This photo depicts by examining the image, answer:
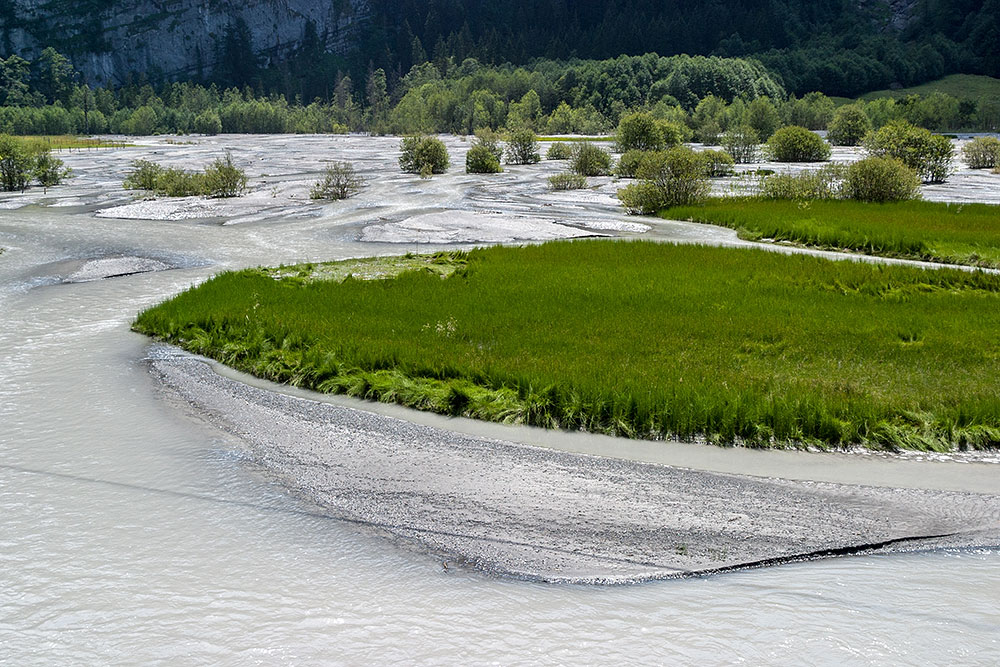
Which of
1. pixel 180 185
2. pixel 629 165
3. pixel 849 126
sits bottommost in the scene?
pixel 180 185

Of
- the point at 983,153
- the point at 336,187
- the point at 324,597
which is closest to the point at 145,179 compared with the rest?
the point at 336,187

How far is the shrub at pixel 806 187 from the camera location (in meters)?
37.8

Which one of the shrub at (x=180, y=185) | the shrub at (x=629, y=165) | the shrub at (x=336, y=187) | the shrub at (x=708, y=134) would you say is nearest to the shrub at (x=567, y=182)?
the shrub at (x=629, y=165)

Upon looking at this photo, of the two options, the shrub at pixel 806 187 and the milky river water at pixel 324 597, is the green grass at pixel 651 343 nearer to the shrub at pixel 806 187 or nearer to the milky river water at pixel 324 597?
the milky river water at pixel 324 597

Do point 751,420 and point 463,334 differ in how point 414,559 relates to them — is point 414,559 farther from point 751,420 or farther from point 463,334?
point 463,334

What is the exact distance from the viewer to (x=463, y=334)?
585 inches

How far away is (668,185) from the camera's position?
3706 centimetres

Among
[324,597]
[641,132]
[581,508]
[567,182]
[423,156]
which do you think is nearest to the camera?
[324,597]

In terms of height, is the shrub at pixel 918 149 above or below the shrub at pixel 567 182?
above

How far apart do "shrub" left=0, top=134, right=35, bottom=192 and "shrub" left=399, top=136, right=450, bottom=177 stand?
2505 cm

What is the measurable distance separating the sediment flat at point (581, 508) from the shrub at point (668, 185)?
27762 mm

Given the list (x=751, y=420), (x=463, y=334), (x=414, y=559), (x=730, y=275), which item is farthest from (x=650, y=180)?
(x=414, y=559)

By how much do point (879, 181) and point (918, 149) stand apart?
12.7 metres

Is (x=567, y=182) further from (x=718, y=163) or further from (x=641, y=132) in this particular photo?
(x=641, y=132)
